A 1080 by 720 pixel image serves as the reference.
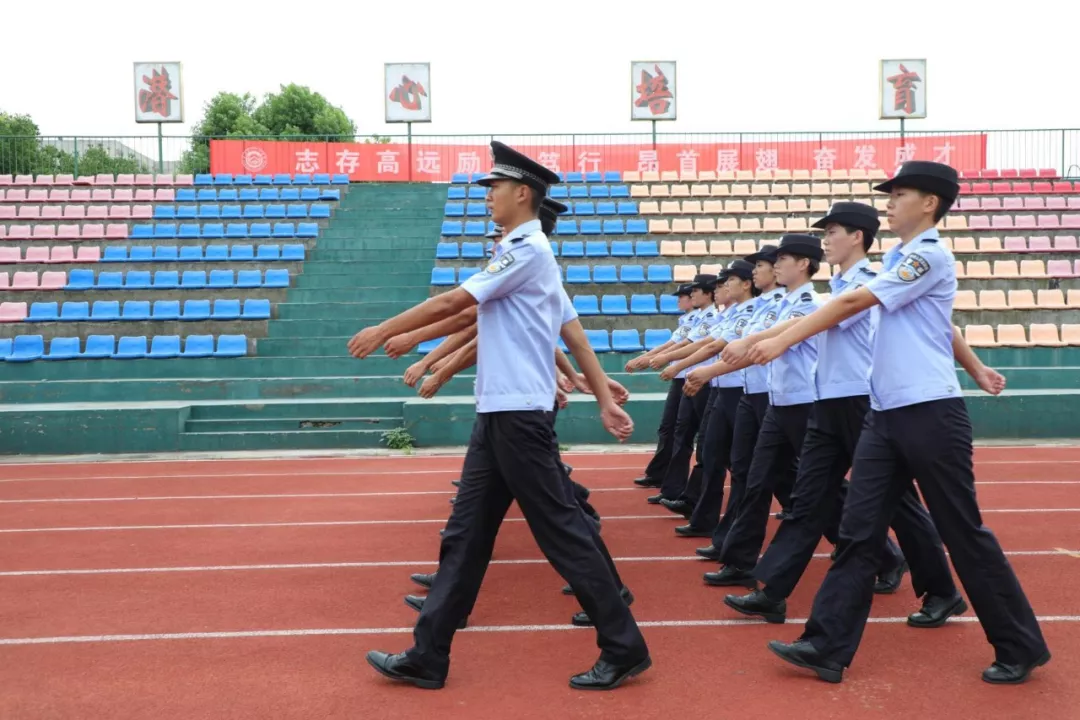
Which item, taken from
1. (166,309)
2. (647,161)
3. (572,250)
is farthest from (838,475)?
(647,161)

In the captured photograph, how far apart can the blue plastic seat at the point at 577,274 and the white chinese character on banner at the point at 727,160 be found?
921cm

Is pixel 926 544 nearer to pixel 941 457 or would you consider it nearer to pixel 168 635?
pixel 941 457

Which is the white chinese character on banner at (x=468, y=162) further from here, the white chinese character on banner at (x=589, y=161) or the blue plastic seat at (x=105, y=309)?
the blue plastic seat at (x=105, y=309)

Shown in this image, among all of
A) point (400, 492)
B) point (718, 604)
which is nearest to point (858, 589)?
point (718, 604)

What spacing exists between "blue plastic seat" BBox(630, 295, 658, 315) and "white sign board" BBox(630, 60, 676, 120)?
11.3 m

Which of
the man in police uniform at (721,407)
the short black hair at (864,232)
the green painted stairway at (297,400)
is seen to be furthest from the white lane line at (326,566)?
the green painted stairway at (297,400)

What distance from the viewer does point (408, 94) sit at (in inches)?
1004

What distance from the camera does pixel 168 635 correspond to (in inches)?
169

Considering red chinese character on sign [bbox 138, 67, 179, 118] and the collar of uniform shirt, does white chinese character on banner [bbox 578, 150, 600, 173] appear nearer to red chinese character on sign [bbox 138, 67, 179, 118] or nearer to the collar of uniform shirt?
red chinese character on sign [bbox 138, 67, 179, 118]

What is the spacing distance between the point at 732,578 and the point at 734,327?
164 centimetres

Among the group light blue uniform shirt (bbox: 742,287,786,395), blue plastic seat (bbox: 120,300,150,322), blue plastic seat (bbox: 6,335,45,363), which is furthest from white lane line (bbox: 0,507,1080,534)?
blue plastic seat (bbox: 120,300,150,322)

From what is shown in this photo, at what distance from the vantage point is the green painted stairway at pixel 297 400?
11.6 m

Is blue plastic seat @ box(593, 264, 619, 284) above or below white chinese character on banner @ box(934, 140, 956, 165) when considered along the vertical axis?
below

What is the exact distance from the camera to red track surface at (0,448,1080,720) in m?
3.40
